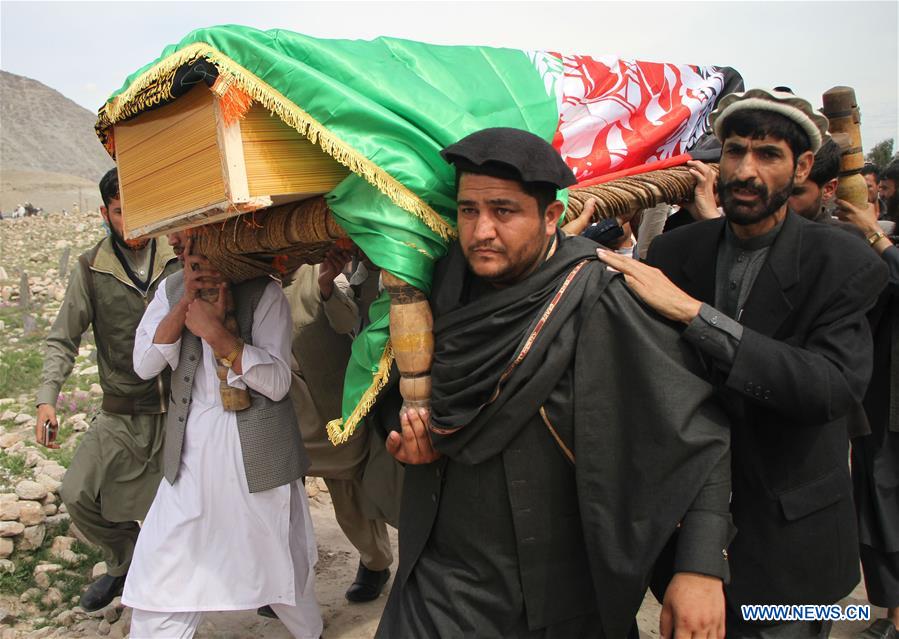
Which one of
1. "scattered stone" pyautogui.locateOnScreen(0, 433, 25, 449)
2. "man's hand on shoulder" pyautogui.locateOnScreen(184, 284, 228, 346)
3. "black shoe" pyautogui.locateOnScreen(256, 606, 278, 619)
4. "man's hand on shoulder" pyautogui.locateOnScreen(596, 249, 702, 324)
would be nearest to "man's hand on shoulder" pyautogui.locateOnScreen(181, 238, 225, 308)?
"man's hand on shoulder" pyautogui.locateOnScreen(184, 284, 228, 346)

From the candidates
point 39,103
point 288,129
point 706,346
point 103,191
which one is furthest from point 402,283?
point 39,103

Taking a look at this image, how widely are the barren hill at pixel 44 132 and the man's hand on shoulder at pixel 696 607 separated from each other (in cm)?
7248

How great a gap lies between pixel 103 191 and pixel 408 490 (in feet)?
8.96

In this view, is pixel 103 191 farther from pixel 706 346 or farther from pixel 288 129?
pixel 706 346

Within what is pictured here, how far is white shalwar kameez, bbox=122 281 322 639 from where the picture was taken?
10.2 ft

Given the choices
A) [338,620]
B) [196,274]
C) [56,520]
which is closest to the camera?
[196,274]

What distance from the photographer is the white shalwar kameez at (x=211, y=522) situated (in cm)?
312

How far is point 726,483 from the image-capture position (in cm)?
195

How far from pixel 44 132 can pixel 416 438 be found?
87692mm

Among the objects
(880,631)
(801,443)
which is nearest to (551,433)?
(801,443)

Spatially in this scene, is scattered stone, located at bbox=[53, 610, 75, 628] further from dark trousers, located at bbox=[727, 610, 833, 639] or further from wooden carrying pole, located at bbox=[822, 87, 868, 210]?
wooden carrying pole, located at bbox=[822, 87, 868, 210]

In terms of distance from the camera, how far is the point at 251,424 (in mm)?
3170

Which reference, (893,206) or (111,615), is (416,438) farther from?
(893,206)

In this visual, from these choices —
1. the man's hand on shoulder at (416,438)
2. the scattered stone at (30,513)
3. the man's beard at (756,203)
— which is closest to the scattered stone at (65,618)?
the scattered stone at (30,513)
